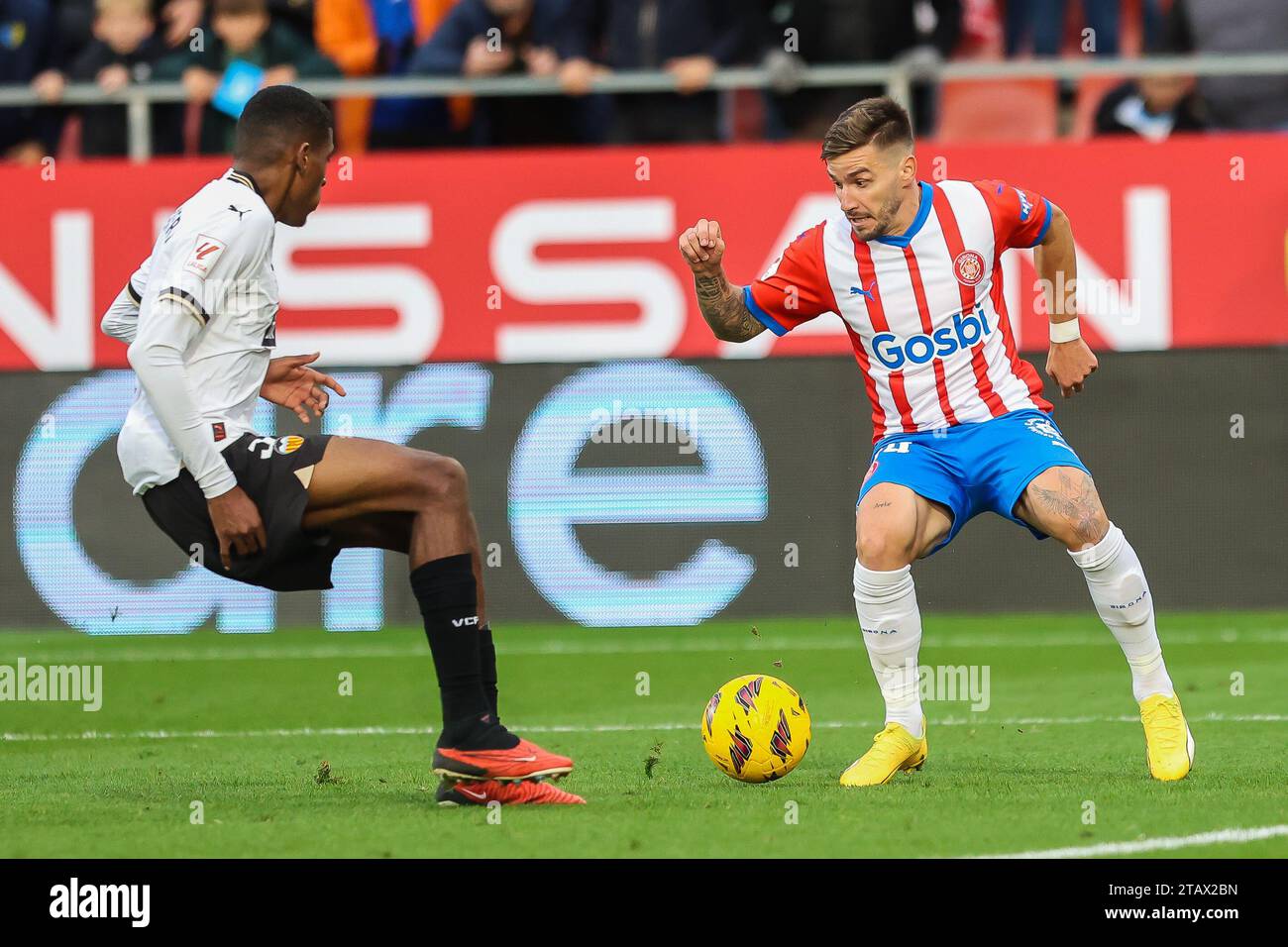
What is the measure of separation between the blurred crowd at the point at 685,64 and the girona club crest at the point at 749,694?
20.1 ft

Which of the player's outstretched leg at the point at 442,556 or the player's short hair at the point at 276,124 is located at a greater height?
the player's short hair at the point at 276,124

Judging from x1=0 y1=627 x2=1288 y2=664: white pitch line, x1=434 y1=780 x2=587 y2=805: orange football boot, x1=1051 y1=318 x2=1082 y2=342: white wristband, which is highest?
x1=1051 y1=318 x2=1082 y2=342: white wristband

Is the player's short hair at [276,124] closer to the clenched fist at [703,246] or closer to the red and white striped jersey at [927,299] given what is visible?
the clenched fist at [703,246]

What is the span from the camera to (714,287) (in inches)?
249

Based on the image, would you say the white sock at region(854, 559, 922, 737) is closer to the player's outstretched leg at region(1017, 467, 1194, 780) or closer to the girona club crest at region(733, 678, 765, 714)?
the girona club crest at region(733, 678, 765, 714)

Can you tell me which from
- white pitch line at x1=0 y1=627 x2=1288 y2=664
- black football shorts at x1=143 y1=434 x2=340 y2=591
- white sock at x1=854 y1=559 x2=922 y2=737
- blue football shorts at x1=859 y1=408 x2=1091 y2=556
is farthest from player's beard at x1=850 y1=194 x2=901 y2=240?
white pitch line at x1=0 y1=627 x2=1288 y2=664

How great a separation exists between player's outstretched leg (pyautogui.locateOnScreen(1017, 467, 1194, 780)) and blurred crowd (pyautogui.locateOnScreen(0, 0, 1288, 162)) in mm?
5872

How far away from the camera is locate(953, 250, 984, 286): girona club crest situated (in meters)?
6.34

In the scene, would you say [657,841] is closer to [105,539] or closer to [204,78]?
[105,539]

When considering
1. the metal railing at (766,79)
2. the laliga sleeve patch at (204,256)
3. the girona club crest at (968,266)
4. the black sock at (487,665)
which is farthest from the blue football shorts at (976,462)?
the metal railing at (766,79)

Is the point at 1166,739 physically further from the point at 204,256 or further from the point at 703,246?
the point at 204,256

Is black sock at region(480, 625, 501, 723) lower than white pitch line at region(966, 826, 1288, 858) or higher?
higher

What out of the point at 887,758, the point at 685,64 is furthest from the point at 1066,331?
the point at 685,64

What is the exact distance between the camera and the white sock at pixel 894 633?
611 cm
